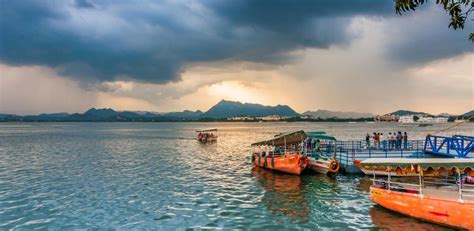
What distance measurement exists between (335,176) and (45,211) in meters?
22.5

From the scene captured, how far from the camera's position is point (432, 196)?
17047 mm

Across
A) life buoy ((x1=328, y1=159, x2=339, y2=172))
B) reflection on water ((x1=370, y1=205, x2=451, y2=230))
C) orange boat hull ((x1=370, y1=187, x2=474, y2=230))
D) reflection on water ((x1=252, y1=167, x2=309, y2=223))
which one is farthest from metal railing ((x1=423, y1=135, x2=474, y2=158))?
reflection on water ((x1=370, y1=205, x2=451, y2=230))

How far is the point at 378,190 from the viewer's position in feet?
63.4

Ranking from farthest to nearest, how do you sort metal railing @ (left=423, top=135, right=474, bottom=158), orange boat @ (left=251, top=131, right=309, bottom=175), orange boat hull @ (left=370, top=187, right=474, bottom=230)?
orange boat @ (left=251, top=131, right=309, bottom=175) < metal railing @ (left=423, top=135, right=474, bottom=158) < orange boat hull @ (left=370, top=187, right=474, bottom=230)

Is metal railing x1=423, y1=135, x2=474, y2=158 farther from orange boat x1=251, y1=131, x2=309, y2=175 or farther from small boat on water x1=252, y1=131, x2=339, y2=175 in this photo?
orange boat x1=251, y1=131, x2=309, y2=175

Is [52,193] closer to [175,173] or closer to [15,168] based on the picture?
[175,173]

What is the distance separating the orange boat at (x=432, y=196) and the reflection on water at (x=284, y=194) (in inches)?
178

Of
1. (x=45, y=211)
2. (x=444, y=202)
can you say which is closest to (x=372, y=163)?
(x=444, y=202)

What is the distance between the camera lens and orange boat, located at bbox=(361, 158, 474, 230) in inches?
609

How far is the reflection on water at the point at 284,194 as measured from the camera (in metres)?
19.3

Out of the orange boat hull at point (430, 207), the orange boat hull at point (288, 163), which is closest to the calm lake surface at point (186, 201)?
the orange boat hull at point (430, 207)

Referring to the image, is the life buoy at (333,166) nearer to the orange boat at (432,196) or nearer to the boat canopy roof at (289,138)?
the boat canopy roof at (289,138)

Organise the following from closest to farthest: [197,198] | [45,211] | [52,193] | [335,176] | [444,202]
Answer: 1. [444,202]
2. [45,211]
3. [197,198]
4. [52,193]
5. [335,176]

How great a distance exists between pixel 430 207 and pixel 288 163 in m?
16.0
